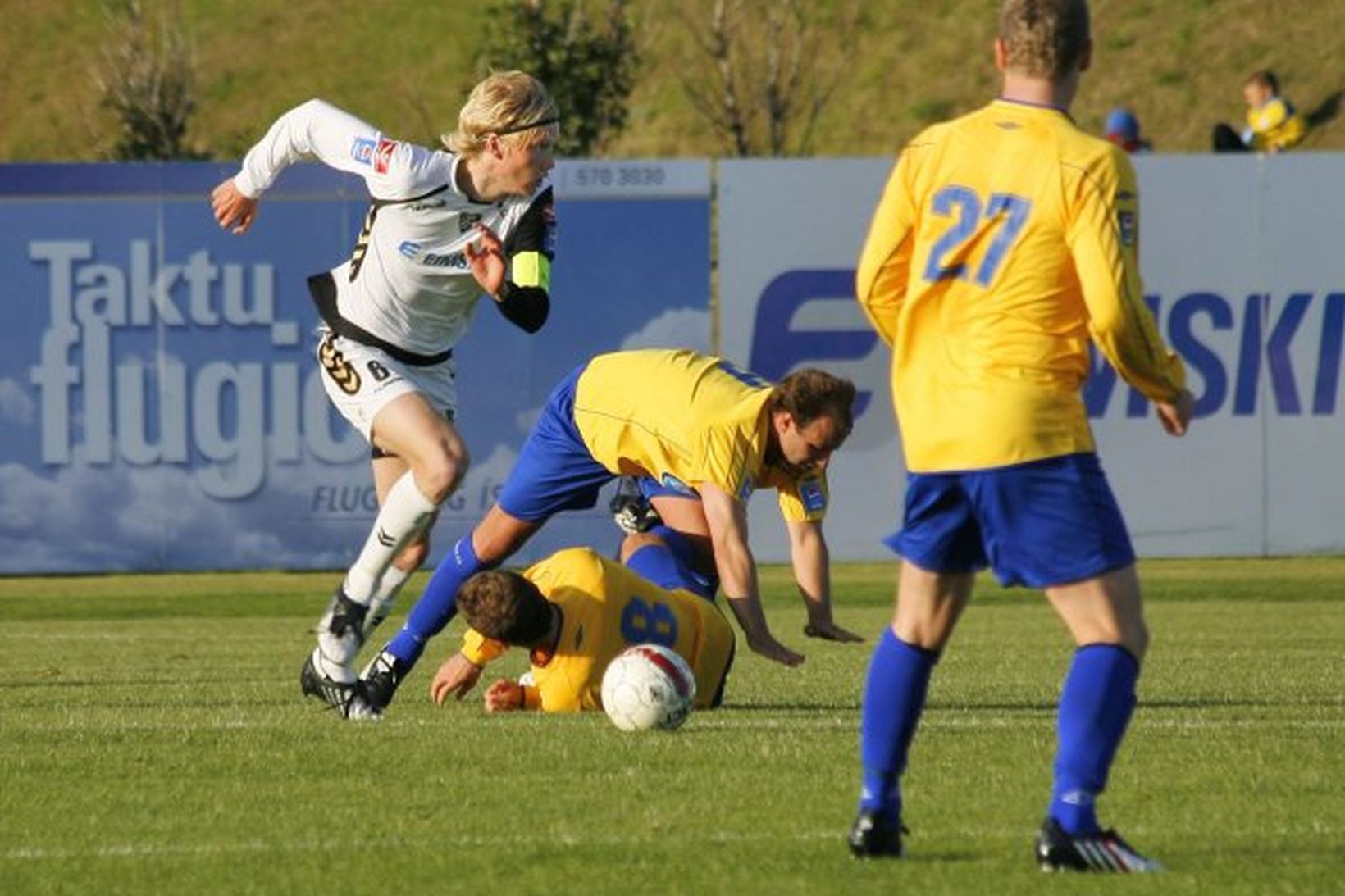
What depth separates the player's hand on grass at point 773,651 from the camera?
9328 millimetres

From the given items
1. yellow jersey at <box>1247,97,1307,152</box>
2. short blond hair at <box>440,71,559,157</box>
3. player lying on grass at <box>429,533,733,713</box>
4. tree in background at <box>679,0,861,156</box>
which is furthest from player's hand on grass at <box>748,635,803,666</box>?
tree in background at <box>679,0,861,156</box>

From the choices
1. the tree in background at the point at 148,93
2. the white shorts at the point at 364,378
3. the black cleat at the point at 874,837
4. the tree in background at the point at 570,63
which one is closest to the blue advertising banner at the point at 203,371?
the white shorts at the point at 364,378

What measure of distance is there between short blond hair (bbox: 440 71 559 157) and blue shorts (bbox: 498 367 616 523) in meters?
1.19

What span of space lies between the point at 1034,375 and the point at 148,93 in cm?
2972

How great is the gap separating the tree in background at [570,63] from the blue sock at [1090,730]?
83.5ft

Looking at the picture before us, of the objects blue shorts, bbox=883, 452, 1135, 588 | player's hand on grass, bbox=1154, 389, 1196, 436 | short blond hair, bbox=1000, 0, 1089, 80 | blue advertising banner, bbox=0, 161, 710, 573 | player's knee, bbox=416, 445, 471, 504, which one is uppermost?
short blond hair, bbox=1000, 0, 1089, 80

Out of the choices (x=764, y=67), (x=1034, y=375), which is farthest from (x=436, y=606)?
(x=764, y=67)

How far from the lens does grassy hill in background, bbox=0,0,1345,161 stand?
137ft

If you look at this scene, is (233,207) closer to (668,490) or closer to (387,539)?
(387,539)

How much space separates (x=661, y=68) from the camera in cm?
4662

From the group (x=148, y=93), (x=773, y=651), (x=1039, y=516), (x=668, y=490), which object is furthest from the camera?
(x=148, y=93)

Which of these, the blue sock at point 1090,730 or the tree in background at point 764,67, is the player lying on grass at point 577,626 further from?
the tree in background at point 764,67

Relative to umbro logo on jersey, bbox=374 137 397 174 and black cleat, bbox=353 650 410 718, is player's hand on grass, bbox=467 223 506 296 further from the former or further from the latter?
black cleat, bbox=353 650 410 718

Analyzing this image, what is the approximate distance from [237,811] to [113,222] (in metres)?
14.1
